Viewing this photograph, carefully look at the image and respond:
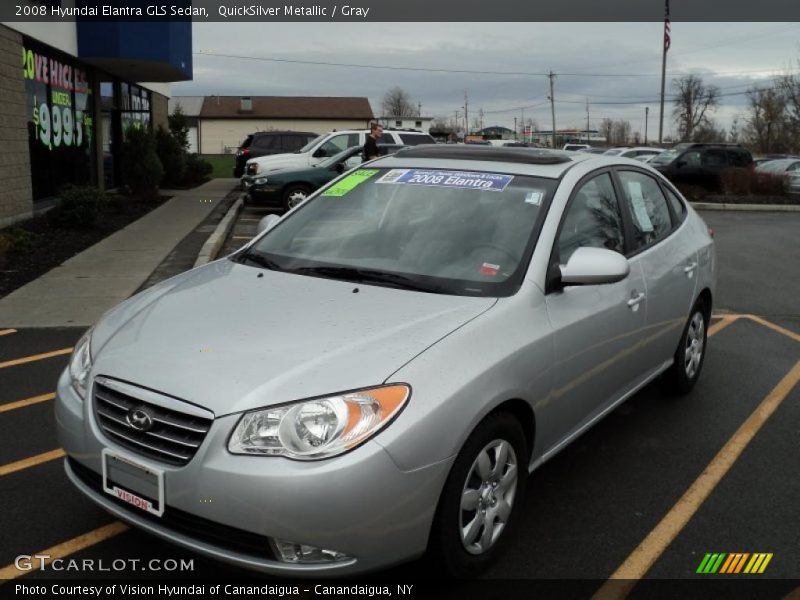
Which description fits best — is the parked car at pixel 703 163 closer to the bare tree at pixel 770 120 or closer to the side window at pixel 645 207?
the side window at pixel 645 207

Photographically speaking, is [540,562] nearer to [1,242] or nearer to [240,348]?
[240,348]

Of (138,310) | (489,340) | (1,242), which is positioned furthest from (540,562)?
(1,242)

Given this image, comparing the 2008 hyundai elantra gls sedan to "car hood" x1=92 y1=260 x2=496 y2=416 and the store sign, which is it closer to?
"car hood" x1=92 y1=260 x2=496 y2=416

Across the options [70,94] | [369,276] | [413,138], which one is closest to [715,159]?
[413,138]

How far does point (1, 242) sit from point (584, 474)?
8.35m

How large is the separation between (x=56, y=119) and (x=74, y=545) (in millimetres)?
14080

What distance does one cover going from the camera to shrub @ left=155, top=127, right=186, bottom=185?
23094 millimetres

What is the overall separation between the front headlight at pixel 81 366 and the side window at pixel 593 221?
219 cm

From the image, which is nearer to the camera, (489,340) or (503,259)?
(489,340)

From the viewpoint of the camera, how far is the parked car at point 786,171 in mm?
23047

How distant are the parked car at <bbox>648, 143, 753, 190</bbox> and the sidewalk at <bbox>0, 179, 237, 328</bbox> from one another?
1583 cm

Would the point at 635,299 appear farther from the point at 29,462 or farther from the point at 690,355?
the point at 29,462

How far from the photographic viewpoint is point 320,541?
252cm

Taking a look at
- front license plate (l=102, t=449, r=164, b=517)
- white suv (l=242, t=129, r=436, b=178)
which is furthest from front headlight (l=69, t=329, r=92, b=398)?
white suv (l=242, t=129, r=436, b=178)
